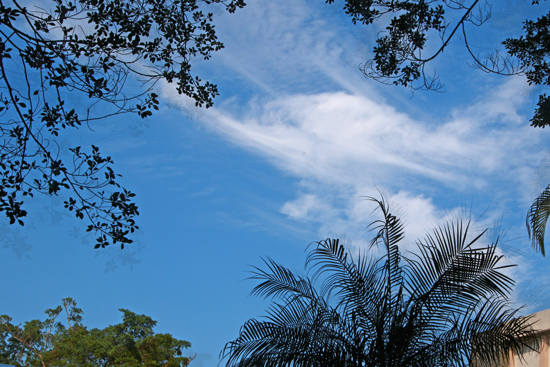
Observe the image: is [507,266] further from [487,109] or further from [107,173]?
[487,109]

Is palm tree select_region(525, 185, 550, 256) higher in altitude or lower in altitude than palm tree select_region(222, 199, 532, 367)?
higher

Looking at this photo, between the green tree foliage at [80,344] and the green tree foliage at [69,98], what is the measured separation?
20.7 ft

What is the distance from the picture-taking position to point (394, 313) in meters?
4.23

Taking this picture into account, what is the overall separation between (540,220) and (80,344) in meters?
8.96

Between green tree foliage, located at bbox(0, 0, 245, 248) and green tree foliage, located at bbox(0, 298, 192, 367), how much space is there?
6.31 meters

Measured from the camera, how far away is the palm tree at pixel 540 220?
5.89 m

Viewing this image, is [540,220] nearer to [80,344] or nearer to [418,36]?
[418,36]

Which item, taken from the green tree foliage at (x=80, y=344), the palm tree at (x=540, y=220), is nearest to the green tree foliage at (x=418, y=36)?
the palm tree at (x=540, y=220)

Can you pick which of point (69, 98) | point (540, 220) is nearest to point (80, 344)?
point (69, 98)

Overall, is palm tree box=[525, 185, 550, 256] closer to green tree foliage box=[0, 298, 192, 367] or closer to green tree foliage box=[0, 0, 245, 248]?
green tree foliage box=[0, 0, 245, 248]

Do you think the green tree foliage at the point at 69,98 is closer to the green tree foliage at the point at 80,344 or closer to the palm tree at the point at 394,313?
the palm tree at the point at 394,313

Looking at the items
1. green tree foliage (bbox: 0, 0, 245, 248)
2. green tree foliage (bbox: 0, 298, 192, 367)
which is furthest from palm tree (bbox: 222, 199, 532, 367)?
green tree foliage (bbox: 0, 298, 192, 367)

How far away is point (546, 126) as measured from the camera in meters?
7.25

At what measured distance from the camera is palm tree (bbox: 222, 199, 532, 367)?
3.97 meters
